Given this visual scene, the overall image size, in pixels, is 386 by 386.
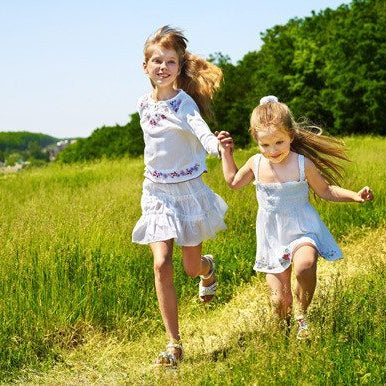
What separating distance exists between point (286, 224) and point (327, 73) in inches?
1487

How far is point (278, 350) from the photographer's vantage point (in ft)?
14.2

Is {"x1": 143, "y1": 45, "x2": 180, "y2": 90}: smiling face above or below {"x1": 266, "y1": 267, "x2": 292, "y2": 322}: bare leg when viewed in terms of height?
above

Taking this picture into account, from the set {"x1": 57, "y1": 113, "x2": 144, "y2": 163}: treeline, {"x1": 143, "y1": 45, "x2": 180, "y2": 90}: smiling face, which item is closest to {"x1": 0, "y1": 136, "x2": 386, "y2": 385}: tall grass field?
{"x1": 143, "y1": 45, "x2": 180, "y2": 90}: smiling face

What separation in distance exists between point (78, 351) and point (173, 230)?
112 cm

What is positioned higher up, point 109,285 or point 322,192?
point 322,192

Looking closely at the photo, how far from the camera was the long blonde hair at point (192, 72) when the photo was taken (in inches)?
218

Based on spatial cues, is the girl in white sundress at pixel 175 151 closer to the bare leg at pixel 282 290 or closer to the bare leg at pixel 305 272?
the bare leg at pixel 282 290

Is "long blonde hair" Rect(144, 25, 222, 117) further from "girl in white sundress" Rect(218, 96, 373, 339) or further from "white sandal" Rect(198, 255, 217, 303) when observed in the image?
"white sandal" Rect(198, 255, 217, 303)

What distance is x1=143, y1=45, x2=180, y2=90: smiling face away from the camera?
540cm

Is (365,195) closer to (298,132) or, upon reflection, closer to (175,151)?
(298,132)

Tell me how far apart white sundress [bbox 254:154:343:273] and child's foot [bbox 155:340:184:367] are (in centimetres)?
72

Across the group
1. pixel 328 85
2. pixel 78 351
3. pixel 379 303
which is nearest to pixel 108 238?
pixel 78 351

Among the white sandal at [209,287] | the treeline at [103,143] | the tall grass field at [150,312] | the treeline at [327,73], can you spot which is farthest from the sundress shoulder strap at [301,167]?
the treeline at [103,143]

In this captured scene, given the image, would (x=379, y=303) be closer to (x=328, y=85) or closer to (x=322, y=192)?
(x=322, y=192)
